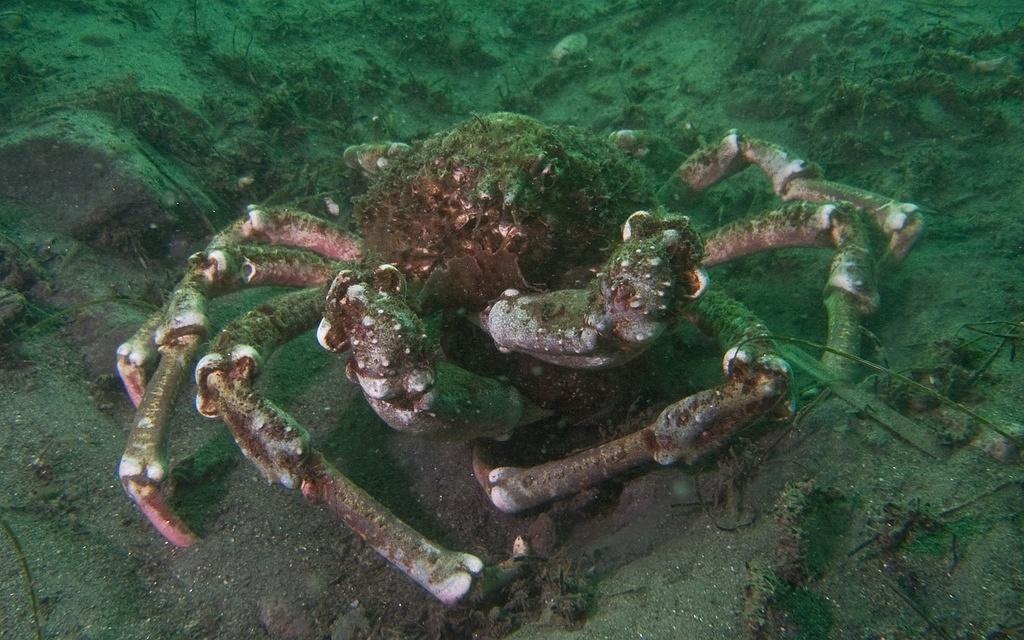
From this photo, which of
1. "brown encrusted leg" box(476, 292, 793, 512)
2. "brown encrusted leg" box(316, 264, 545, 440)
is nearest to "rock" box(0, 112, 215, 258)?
"brown encrusted leg" box(316, 264, 545, 440)

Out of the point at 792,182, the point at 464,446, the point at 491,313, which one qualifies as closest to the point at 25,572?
the point at 464,446

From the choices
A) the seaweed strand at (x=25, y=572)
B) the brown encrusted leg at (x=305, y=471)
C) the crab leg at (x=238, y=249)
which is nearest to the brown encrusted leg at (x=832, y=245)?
the brown encrusted leg at (x=305, y=471)

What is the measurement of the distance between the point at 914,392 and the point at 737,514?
1338mm

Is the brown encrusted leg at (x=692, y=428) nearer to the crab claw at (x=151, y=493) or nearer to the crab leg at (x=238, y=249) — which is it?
→ the crab claw at (x=151, y=493)

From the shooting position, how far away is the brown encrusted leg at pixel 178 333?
336 centimetres

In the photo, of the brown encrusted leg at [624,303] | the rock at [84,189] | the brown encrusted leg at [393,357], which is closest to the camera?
the brown encrusted leg at [624,303]

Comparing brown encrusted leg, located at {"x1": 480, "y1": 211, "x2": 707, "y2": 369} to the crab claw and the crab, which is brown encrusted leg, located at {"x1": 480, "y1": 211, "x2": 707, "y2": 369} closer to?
the crab

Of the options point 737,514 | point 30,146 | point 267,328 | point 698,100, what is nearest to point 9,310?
point 30,146

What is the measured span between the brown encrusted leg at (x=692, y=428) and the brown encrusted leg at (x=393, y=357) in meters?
0.54

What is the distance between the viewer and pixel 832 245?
428 centimetres

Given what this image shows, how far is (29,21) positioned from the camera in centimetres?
739

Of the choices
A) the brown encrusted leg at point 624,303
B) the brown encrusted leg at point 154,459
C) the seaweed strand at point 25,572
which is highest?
the brown encrusted leg at point 624,303

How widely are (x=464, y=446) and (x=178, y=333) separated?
209 cm

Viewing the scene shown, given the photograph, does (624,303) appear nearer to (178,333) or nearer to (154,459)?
(154,459)
